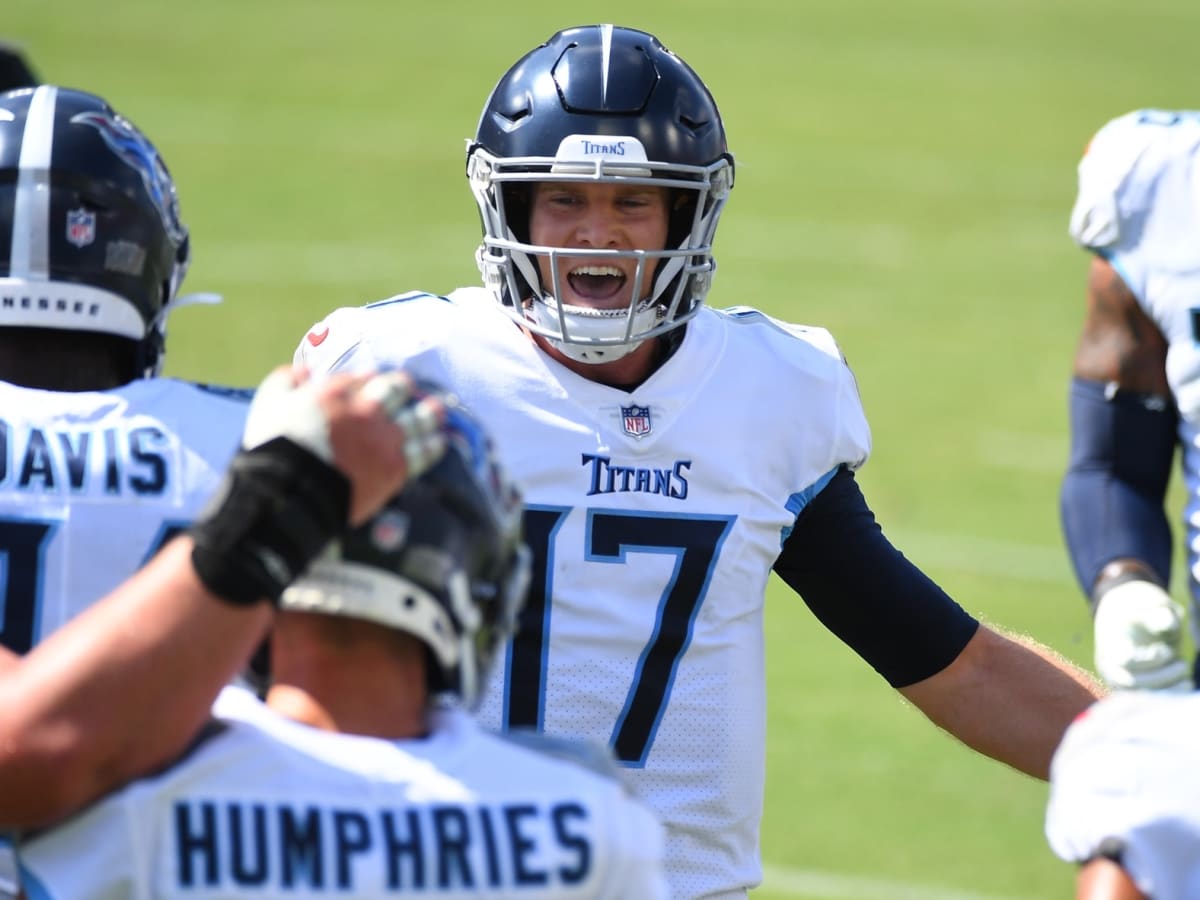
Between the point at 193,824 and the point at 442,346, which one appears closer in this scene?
the point at 193,824

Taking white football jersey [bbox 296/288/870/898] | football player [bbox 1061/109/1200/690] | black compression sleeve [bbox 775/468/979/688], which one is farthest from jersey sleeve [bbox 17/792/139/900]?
football player [bbox 1061/109/1200/690]

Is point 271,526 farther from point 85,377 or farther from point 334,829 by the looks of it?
point 85,377

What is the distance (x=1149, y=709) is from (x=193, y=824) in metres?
1.01

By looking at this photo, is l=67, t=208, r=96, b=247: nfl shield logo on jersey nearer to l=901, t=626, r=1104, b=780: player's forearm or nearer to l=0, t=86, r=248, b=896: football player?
l=0, t=86, r=248, b=896: football player

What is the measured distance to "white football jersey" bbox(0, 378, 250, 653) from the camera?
2.50 meters

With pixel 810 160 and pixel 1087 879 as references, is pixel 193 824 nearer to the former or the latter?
pixel 1087 879

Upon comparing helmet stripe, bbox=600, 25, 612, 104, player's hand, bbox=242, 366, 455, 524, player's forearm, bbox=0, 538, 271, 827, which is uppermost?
helmet stripe, bbox=600, 25, 612, 104

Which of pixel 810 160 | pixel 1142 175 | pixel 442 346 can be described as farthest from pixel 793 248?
pixel 442 346

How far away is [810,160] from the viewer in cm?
1814

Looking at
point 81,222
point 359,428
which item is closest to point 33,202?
point 81,222

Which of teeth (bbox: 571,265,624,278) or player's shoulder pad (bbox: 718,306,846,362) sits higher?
teeth (bbox: 571,265,624,278)

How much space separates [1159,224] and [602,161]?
1.54m

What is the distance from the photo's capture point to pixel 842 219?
16344 millimetres

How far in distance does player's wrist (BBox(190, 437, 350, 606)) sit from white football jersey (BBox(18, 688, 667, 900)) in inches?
7.4
